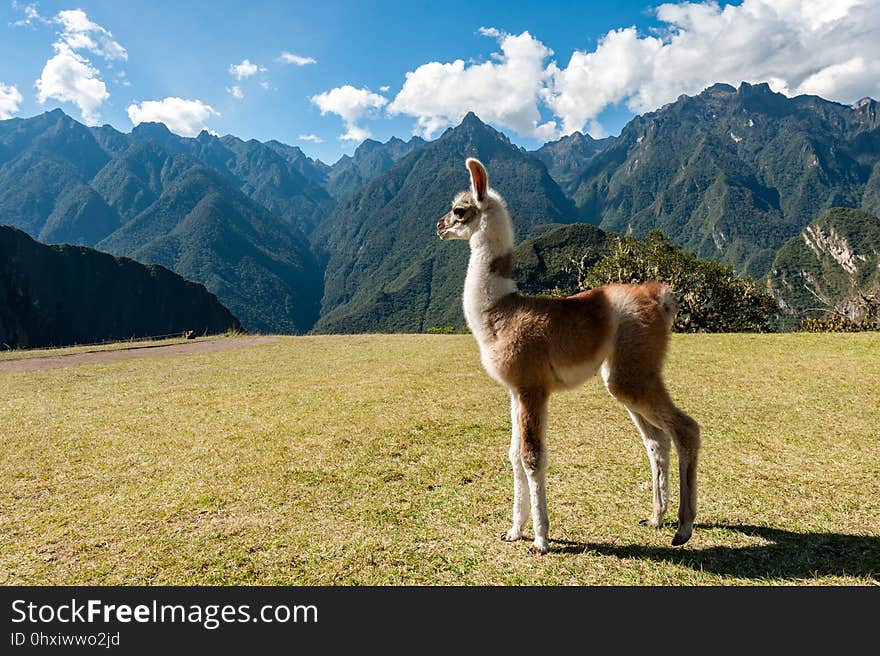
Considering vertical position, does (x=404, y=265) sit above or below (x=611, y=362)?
above

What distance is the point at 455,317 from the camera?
119 metres

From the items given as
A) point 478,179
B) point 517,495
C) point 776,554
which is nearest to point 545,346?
point 517,495

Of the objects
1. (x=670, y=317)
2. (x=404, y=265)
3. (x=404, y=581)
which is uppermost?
(x=404, y=265)

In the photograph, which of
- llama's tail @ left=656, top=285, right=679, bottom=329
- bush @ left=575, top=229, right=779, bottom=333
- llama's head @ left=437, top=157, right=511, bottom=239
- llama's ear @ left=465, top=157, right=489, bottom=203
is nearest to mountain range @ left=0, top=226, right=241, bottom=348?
bush @ left=575, top=229, right=779, bottom=333

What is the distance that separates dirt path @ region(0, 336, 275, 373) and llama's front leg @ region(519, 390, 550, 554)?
15025mm

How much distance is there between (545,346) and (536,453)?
764 mm

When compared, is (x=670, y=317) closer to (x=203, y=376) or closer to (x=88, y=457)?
(x=88, y=457)

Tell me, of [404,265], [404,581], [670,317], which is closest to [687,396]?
[670,317]

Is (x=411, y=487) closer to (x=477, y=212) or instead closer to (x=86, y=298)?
(x=477, y=212)

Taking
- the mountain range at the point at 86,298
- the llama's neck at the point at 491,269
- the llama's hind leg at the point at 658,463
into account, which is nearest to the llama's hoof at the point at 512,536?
→ the llama's hind leg at the point at 658,463

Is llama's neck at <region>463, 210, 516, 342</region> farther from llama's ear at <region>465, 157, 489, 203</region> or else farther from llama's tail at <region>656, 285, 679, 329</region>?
llama's tail at <region>656, 285, 679, 329</region>

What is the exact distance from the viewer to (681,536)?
3.43m

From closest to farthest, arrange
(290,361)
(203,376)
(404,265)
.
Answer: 1. (203,376)
2. (290,361)
3. (404,265)

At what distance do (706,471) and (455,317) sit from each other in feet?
373
